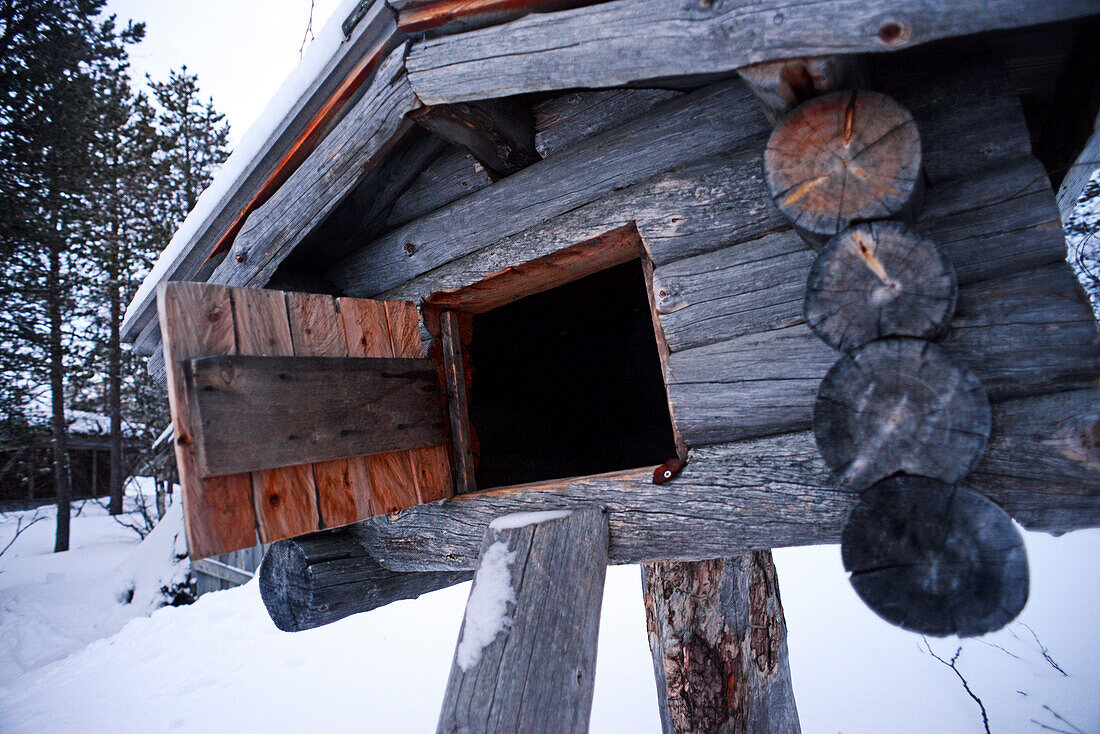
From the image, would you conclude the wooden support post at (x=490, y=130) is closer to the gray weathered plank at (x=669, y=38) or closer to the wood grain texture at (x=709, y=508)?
the gray weathered plank at (x=669, y=38)

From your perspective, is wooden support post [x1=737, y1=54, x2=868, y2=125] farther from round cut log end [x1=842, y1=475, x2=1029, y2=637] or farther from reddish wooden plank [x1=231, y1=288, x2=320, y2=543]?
reddish wooden plank [x1=231, y1=288, x2=320, y2=543]

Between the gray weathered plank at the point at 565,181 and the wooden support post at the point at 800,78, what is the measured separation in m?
0.31

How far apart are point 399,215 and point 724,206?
1.41 meters

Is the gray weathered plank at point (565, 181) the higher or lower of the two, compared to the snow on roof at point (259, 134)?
lower

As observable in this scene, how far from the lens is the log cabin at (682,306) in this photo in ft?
4.39

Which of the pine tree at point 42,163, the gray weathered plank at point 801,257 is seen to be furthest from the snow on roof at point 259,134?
the pine tree at point 42,163

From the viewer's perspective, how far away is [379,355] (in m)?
2.12

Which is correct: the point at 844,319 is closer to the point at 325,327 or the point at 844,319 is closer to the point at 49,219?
the point at 325,327

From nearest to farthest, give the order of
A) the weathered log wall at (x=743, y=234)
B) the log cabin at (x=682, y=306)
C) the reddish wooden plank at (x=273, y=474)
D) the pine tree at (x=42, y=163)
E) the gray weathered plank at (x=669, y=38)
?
the gray weathered plank at (x=669, y=38)
the log cabin at (x=682, y=306)
the weathered log wall at (x=743, y=234)
the reddish wooden plank at (x=273, y=474)
the pine tree at (x=42, y=163)

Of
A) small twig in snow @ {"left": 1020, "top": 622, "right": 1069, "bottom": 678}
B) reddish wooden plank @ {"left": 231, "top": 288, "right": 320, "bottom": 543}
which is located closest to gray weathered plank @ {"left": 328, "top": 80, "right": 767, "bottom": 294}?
reddish wooden plank @ {"left": 231, "top": 288, "right": 320, "bottom": 543}

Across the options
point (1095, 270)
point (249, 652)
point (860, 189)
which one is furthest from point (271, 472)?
point (1095, 270)

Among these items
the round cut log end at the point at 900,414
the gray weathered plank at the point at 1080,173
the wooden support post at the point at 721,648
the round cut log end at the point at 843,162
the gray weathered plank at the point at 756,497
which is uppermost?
the gray weathered plank at the point at 1080,173

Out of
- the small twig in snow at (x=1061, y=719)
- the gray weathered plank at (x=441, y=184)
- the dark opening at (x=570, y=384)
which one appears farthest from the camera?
the dark opening at (x=570, y=384)

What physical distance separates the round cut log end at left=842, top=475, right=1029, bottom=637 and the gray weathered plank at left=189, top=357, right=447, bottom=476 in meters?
1.42
